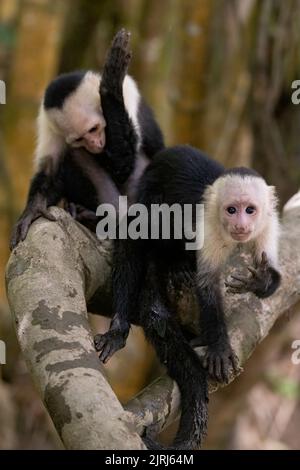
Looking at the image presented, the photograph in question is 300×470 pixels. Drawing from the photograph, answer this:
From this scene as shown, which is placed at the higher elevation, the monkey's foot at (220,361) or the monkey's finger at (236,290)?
the monkey's finger at (236,290)

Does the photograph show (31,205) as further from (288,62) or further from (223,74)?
(223,74)

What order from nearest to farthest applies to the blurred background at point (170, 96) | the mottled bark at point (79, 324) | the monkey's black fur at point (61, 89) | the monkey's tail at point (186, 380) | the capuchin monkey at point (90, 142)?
the mottled bark at point (79, 324)
the monkey's tail at point (186, 380)
the capuchin monkey at point (90, 142)
the monkey's black fur at point (61, 89)
the blurred background at point (170, 96)

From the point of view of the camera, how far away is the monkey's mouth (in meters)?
2.89

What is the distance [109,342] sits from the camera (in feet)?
9.09

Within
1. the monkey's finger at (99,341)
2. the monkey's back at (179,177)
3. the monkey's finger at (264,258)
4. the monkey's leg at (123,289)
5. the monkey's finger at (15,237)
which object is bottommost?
the monkey's finger at (99,341)

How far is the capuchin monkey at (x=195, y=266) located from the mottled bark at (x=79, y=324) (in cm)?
10

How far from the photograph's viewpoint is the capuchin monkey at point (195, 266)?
2.71 m

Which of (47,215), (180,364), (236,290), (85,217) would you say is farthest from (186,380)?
(85,217)

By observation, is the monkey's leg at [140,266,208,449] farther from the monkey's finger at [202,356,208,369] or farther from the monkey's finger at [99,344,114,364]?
the monkey's finger at [99,344,114,364]

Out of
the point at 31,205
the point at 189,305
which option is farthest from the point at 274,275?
the point at 31,205

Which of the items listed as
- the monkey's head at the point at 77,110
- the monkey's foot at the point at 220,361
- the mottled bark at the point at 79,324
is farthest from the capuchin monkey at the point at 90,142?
the monkey's foot at the point at 220,361

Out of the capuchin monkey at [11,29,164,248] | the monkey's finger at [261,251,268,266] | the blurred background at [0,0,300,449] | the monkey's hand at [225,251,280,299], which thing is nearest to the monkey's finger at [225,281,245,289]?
the monkey's hand at [225,251,280,299]

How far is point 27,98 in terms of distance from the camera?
541 centimetres

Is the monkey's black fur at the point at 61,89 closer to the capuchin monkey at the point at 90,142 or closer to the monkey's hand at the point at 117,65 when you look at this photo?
the capuchin monkey at the point at 90,142
